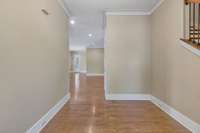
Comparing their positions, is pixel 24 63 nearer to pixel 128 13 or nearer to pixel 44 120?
pixel 44 120

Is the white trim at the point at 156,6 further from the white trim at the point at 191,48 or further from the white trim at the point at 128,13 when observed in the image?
the white trim at the point at 191,48

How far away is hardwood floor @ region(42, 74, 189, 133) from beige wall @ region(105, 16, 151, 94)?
2.49 ft

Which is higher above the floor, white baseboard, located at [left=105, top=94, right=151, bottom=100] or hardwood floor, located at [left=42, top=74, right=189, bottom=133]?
white baseboard, located at [left=105, top=94, right=151, bottom=100]

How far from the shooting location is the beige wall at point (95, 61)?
14.9 m

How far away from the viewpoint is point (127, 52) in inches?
200

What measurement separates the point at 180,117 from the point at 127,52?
2.44 m

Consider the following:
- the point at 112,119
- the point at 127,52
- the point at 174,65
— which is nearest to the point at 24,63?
the point at 112,119

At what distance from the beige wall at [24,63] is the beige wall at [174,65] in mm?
2354

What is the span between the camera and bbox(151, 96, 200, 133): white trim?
266 centimetres

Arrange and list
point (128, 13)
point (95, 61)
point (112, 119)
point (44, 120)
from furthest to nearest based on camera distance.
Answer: point (95, 61)
point (128, 13)
point (112, 119)
point (44, 120)

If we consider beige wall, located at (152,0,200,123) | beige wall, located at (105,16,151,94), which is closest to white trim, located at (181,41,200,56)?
beige wall, located at (152,0,200,123)

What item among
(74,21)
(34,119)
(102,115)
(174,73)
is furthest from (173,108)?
(74,21)

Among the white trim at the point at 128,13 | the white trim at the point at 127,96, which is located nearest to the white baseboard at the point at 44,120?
the white trim at the point at 127,96

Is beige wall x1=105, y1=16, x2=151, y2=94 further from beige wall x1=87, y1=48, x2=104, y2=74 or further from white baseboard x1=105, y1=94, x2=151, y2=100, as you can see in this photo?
beige wall x1=87, y1=48, x2=104, y2=74
